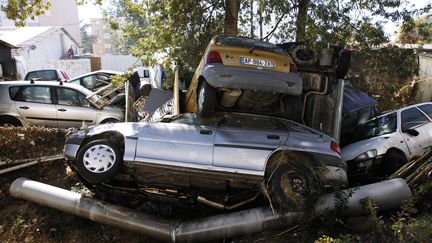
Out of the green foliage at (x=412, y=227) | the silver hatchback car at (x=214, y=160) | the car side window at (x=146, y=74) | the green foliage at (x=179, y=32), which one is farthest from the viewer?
the car side window at (x=146, y=74)

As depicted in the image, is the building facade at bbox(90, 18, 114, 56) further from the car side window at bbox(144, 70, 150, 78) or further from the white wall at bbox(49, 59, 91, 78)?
the car side window at bbox(144, 70, 150, 78)

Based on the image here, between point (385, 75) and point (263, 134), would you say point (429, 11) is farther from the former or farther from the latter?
point (263, 134)

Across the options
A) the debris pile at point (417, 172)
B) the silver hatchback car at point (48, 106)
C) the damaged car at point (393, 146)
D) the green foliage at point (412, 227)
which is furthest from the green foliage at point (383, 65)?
the silver hatchback car at point (48, 106)

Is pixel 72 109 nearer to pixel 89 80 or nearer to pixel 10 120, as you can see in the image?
pixel 10 120

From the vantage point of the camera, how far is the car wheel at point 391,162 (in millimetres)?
7465

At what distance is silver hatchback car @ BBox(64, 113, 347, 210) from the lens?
554 cm

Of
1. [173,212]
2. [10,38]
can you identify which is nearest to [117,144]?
[173,212]

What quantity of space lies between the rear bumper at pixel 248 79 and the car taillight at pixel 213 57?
10cm

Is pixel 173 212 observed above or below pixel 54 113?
below

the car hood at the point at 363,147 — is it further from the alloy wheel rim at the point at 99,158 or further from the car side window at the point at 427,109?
the alloy wheel rim at the point at 99,158

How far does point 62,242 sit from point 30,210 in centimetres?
93

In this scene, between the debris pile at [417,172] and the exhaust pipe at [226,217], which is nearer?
the exhaust pipe at [226,217]

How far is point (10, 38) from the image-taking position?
1053 inches

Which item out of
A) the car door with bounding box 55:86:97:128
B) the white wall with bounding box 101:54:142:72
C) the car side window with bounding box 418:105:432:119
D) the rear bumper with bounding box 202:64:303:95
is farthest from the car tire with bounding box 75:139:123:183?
the white wall with bounding box 101:54:142:72
